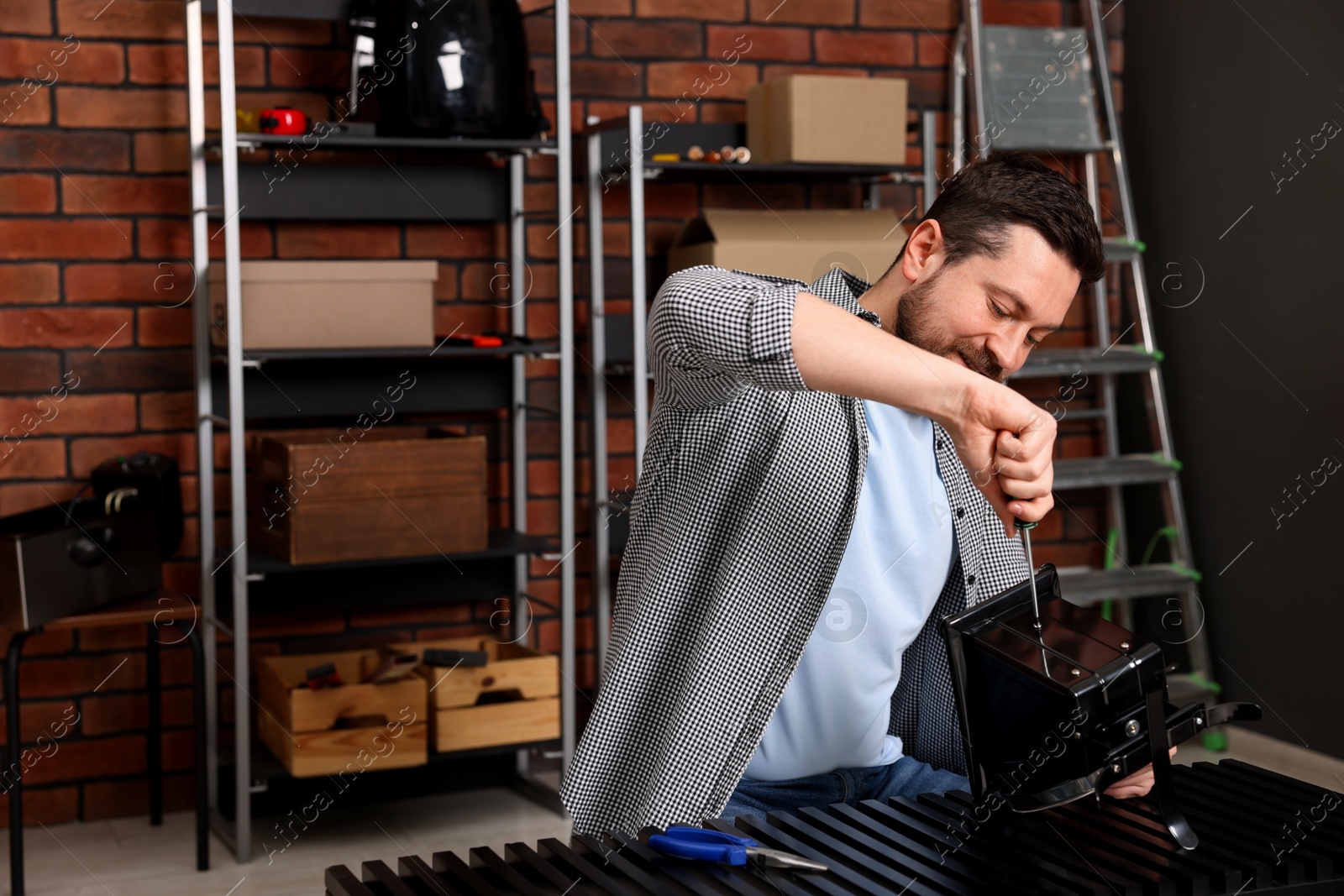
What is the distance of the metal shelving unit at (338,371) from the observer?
255 centimetres

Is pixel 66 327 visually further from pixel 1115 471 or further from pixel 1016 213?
pixel 1115 471

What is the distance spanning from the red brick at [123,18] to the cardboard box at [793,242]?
3.83ft

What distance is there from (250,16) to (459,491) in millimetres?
1122

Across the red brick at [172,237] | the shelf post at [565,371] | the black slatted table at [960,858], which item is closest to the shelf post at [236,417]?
the red brick at [172,237]

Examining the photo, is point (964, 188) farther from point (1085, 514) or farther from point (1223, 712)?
point (1085, 514)

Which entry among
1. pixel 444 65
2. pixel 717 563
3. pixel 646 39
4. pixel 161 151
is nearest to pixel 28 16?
pixel 161 151

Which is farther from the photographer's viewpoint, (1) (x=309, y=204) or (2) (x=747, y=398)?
(1) (x=309, y=204)

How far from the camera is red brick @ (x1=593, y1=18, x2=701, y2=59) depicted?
3.07m

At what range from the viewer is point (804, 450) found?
4.37 ft

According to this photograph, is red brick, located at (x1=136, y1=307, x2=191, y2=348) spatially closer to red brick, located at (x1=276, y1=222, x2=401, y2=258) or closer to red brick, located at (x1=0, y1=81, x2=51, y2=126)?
red brick, located at (x1=276, y1=222, x2=401, y2=258)

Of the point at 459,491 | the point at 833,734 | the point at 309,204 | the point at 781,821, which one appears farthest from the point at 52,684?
the point at 781,821

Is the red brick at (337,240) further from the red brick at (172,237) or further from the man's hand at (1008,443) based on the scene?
the man's hand at (1008,443)

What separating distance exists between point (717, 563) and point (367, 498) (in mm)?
1411

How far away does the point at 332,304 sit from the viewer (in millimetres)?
2590
